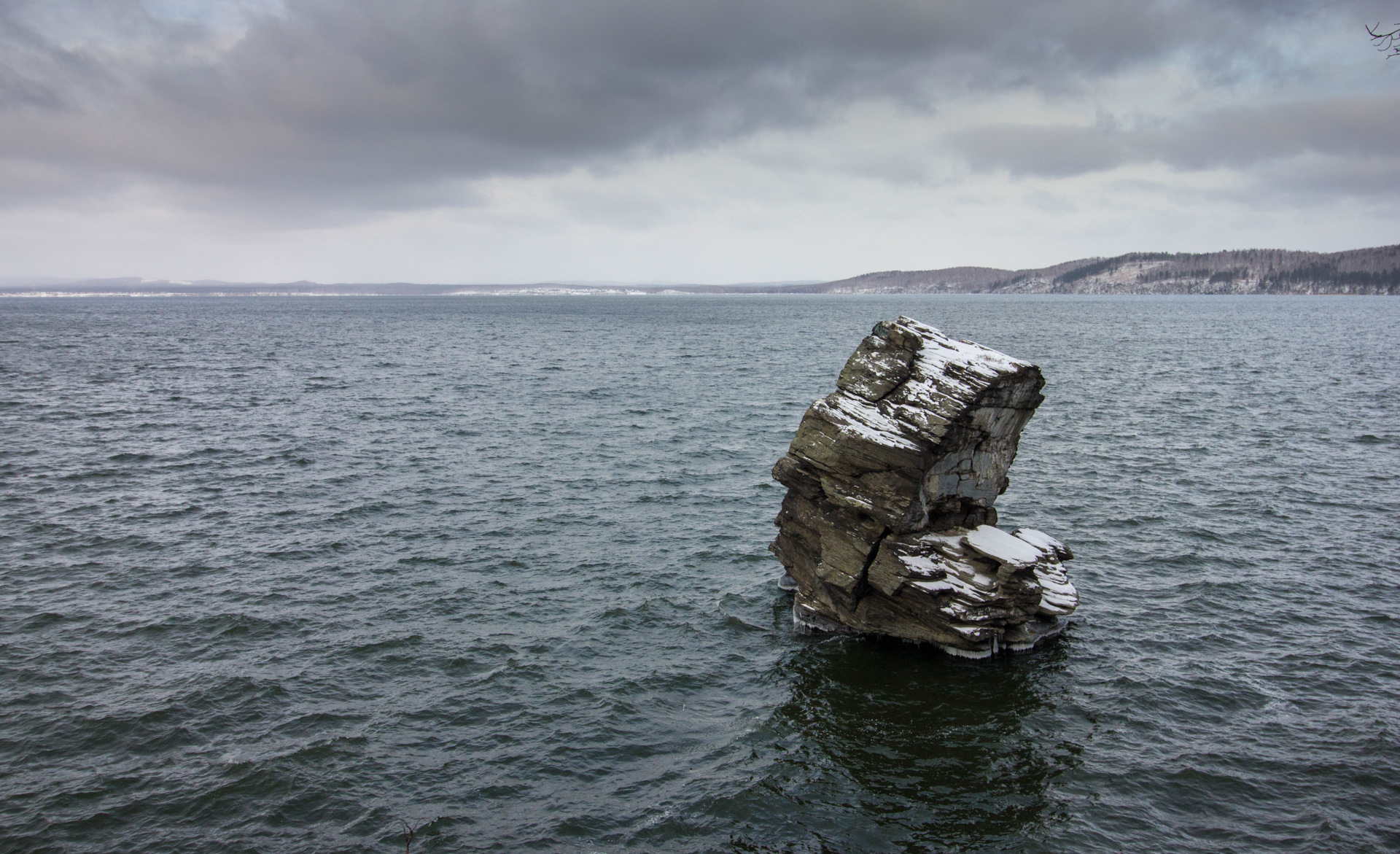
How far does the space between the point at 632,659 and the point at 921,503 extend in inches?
417

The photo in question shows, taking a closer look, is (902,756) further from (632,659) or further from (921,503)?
(632,659)

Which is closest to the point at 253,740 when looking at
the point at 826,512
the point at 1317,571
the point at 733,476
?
the point at 826,512

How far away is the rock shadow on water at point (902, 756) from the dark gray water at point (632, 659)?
0.33ft

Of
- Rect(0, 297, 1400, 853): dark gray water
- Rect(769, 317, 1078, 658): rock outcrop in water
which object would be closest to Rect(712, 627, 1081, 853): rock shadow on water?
Rect(0, 297, 1400, 853): dark gray water

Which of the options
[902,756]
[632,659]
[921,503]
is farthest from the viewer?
[921,503]

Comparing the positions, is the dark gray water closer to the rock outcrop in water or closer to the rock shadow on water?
the rock shadow on water

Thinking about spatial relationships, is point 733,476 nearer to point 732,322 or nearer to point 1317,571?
point 1317,571

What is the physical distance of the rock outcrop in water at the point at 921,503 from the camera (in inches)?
934

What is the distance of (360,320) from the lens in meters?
197

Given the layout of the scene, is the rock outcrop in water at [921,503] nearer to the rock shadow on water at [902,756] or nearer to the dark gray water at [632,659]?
the rock shadow on water at [902,756]

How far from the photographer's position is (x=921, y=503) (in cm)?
2462

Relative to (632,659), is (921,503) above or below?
above

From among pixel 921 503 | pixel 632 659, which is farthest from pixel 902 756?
pixel 632 659

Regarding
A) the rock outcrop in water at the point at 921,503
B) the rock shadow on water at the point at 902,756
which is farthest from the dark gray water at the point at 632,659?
the rock outcrop in water at the point at 921,503
